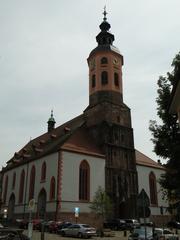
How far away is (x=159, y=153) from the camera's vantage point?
58.7 ft

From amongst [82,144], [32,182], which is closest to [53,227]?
[82,144]

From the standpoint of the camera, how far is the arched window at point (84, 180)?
129 feet

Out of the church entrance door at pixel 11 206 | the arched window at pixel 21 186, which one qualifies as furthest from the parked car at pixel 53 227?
the church entrance door at pixel 11 206

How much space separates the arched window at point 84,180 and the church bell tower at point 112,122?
2896 millimetres

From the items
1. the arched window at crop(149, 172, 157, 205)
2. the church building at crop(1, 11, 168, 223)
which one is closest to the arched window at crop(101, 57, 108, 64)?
the church building at crop(1, 11, 168, 223)

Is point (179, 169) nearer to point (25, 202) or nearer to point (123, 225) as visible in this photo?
point (123, 225)

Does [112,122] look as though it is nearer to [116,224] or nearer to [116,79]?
[116,79]

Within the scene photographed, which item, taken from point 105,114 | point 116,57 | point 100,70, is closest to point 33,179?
point 105,114

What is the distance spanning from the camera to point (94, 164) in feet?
136

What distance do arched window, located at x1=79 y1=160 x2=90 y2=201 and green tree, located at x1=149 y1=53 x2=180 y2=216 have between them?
21.6 meters

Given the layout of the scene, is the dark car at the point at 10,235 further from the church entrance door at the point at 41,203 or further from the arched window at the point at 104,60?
the arched window at the point at 104,60

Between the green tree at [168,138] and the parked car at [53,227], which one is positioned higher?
the green tree at [168,138]

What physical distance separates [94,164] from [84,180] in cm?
261

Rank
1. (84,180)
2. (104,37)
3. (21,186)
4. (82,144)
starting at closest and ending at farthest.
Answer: (84,180) < (82,144) < (21,186) < (104,37)
